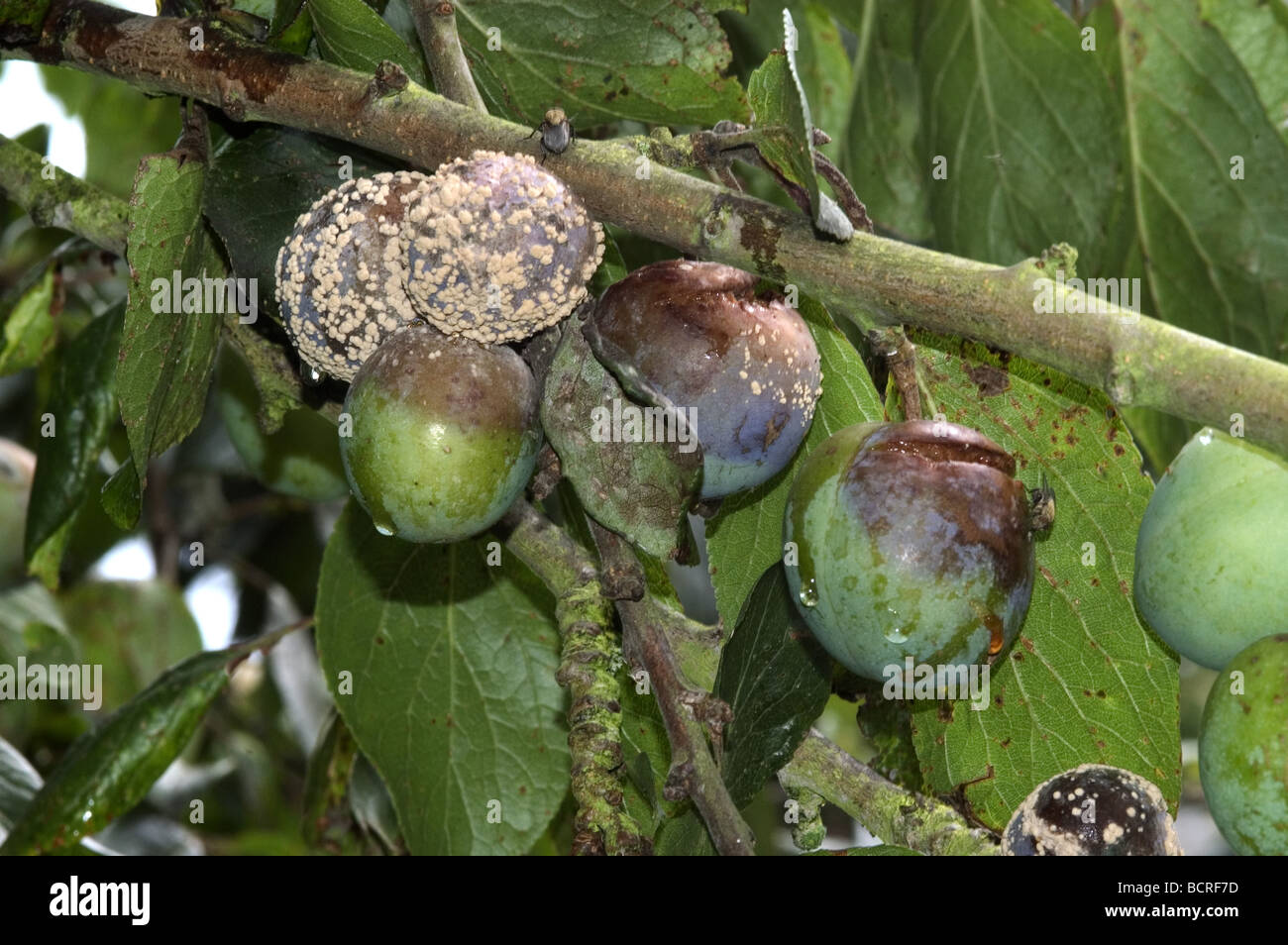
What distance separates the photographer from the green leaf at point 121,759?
121cm

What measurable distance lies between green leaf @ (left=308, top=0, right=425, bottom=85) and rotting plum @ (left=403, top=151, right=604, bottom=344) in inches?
7.5

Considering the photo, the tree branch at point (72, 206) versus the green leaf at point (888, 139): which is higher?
the tree branch at point (72, 206)

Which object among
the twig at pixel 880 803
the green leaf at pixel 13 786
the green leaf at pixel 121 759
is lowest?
the green leaf at pixel 13 786

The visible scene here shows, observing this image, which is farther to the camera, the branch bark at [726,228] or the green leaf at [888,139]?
the green leaf at [888,139]

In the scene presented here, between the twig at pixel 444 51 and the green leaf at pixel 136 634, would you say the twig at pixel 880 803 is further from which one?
the green leaf at pixel 136 634

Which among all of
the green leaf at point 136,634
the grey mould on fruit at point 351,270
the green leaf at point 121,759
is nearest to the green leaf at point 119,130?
the green leaf at point 136,634

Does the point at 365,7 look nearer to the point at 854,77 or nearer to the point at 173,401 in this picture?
the point at 173,401

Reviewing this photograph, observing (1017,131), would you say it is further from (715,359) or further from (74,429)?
(74,429)

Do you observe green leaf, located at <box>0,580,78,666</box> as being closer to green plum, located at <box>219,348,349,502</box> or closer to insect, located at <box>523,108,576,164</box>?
green plum, located at <box>219,348,349,502</box>

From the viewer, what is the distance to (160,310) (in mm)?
802

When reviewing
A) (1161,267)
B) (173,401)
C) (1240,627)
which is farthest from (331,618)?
(1161,267)

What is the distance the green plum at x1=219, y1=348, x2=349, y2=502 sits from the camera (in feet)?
4.77

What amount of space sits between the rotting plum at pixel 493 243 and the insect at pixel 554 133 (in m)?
0.02

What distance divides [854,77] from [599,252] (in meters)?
0.93
